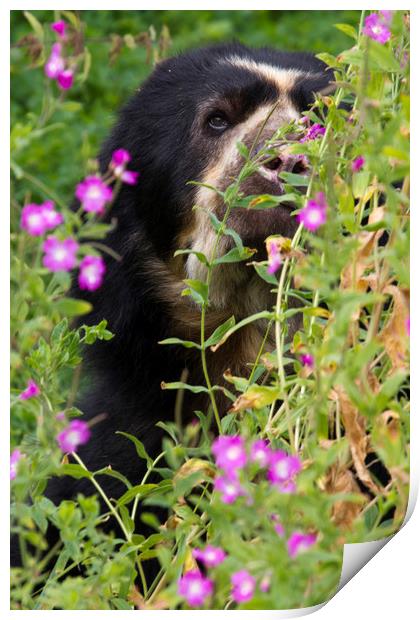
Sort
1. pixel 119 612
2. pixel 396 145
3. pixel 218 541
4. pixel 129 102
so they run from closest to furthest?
pixel 396 145 → pixel 218 541 → pixel 119 612 → pixel 129 102

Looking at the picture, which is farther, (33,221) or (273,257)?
(273,257)

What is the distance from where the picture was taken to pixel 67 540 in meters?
2.61

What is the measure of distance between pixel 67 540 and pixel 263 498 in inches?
25.2

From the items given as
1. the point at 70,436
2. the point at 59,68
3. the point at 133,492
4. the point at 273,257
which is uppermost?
the point at 59,68

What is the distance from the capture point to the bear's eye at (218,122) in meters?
4.07

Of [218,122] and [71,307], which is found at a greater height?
[218,122]

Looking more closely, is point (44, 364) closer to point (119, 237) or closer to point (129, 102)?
point (119, 237)

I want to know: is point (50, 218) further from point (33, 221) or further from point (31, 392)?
point (31, 392)

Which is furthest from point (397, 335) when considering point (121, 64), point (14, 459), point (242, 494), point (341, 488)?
point (121, 64)

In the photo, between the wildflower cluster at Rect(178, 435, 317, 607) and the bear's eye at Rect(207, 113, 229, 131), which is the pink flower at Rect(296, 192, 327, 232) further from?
the bear's eye at Rect(207, 113, 229, 131)

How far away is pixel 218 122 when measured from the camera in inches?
161

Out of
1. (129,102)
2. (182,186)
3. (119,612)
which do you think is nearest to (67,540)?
(119,612)

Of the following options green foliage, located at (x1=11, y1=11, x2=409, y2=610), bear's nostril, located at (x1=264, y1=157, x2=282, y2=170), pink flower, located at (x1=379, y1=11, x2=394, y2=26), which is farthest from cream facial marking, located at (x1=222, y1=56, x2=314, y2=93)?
pink flower, located at (x1=379, y1=11, x2=394, y2=26)
